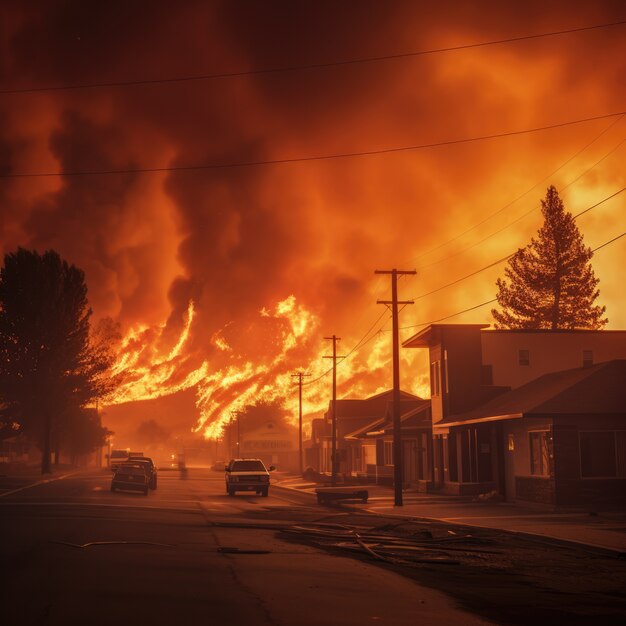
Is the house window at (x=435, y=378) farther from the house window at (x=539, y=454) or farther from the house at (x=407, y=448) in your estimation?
the house window at (x=539, y=454)

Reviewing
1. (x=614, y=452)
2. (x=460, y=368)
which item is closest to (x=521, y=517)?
(x=614, y=452)

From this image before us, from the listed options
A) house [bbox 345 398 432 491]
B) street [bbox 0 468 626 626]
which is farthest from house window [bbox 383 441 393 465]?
street [bbox 0 468 626 626]

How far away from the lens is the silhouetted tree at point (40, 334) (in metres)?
74.4

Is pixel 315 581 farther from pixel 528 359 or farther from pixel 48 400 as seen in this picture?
pixel 48 400

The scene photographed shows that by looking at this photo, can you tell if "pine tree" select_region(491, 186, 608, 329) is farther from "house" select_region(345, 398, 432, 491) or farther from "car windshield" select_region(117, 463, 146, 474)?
"car windshield" select_region(117, 463, 146, 474)

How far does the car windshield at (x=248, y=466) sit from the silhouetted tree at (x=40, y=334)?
31326 mm

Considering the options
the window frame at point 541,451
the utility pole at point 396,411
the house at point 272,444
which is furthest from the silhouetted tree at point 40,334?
the house at point 272,444

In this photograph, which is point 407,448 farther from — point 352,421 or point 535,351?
point 352,421

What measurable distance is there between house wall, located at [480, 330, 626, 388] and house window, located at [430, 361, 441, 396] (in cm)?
285

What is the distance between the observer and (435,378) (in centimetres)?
4934

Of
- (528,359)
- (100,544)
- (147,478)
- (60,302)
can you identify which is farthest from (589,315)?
(100,544)

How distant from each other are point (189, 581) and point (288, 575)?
1.80m

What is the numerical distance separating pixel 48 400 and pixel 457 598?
221 feet

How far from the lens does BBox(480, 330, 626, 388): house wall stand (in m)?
46.8
